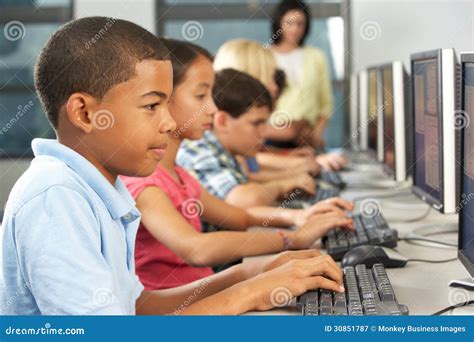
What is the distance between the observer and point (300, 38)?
4492 mm

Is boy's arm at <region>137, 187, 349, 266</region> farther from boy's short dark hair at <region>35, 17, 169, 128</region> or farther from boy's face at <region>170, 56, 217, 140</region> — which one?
boy's short dark hair at <region>35, 17, 169, 128</region>

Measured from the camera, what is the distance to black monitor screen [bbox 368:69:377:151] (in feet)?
9.93

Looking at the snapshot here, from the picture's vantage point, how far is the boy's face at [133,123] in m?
1.23

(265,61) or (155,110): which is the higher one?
(155,110)

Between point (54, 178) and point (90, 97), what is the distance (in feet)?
0.64

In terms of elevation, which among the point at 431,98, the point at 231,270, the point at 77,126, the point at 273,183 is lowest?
the point at 273,183

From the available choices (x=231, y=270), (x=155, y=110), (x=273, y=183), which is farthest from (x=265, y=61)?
(x=155, y=110)

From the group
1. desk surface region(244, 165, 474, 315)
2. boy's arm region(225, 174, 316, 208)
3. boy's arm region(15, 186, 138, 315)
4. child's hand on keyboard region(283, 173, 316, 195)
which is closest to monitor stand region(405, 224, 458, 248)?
desk surface region(244, 165, 474, 315)

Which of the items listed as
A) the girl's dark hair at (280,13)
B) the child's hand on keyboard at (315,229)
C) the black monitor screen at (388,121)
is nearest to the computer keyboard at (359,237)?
the child's hand on keyboard at (315,229)

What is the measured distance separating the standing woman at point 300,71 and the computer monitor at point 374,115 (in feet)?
3.60

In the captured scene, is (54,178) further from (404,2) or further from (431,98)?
(404,2)

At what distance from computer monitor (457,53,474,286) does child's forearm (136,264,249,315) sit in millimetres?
399

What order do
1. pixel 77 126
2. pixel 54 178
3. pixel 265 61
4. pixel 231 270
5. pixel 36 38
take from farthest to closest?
pixel 36 38 → pixel 265 61 → pixel 231 270 → pixel 77 126 → pixel 54 178

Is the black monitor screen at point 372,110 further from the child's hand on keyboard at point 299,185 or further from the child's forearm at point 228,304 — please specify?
the child's forearm at point 228,304
